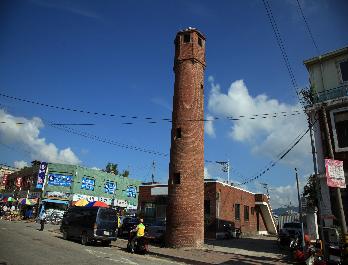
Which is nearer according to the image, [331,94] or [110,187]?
[331,94]

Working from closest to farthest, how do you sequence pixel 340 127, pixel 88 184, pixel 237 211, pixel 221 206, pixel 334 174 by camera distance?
pixel 334 174
pixel 340 127
pixel 221 206
pixel 237 211
pixel 88 184

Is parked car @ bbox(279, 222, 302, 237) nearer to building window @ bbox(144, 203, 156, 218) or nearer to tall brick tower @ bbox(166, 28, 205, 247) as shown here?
tall brick tower @ bbox(166, 28, 205, 247)

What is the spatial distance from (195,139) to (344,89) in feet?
32.3

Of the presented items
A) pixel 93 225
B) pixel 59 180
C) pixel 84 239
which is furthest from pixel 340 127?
pixel 59 180

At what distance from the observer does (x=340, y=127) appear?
1952 centimetres

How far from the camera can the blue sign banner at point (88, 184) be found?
164 ft

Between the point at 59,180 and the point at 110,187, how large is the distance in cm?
996

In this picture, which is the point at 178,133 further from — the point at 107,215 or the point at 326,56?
the point at 326,56

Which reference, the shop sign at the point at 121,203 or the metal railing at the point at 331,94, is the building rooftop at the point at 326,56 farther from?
the shop sign at the point at 121,203

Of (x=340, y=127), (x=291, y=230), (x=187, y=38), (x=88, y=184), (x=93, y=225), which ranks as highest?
(x=187, y=38)

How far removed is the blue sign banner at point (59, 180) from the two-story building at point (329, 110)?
37.7 m

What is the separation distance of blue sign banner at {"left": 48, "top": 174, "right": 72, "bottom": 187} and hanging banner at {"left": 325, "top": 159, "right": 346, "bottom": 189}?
42.0 m

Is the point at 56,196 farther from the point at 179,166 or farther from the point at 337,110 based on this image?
the point at 337,110

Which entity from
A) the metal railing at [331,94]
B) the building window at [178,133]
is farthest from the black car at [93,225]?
the metal railing at [331,94]
